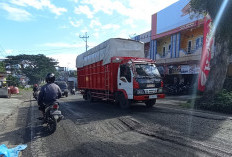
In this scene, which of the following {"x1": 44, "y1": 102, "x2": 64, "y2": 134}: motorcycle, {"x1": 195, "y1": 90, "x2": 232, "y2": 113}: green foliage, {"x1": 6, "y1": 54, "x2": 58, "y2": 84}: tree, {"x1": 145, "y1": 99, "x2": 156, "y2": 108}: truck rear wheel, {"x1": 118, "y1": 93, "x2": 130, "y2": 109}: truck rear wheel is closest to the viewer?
{"x1": 44, "y1": 102, "x2": 64, "y2": 134}: motorcycle

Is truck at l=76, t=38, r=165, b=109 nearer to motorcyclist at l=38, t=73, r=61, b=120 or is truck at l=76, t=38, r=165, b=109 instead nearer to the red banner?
motorcyclist at l=38, t=73, r=61, b=120

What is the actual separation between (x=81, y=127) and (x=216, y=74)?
310 inches

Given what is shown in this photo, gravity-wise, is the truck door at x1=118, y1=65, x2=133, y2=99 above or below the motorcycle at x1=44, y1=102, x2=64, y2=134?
above

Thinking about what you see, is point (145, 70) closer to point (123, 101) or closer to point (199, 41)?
point (123, 101)

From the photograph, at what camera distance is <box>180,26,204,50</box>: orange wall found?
59.7 feet

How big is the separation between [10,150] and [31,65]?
241 feet

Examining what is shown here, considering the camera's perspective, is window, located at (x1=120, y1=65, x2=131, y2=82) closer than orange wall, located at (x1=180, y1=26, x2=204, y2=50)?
Yes

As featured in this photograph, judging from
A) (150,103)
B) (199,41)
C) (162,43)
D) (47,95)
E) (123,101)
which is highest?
(162,43)

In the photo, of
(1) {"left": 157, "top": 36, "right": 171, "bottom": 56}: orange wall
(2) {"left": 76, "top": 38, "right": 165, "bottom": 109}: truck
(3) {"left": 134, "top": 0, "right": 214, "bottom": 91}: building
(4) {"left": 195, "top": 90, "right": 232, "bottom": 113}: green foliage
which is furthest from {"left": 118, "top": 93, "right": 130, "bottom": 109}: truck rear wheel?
(1) {"left": 157, "top": 36, "right": 171, "bottom": 56}: orange wall

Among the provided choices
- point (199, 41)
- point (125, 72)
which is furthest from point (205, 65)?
point (199, 41)

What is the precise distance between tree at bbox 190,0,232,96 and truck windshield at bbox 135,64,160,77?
134 inches

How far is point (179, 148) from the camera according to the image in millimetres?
3867

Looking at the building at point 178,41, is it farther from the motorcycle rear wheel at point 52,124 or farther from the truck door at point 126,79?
the motorcycle rear wheel at point 52,124

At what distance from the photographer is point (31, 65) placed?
2746 inches
